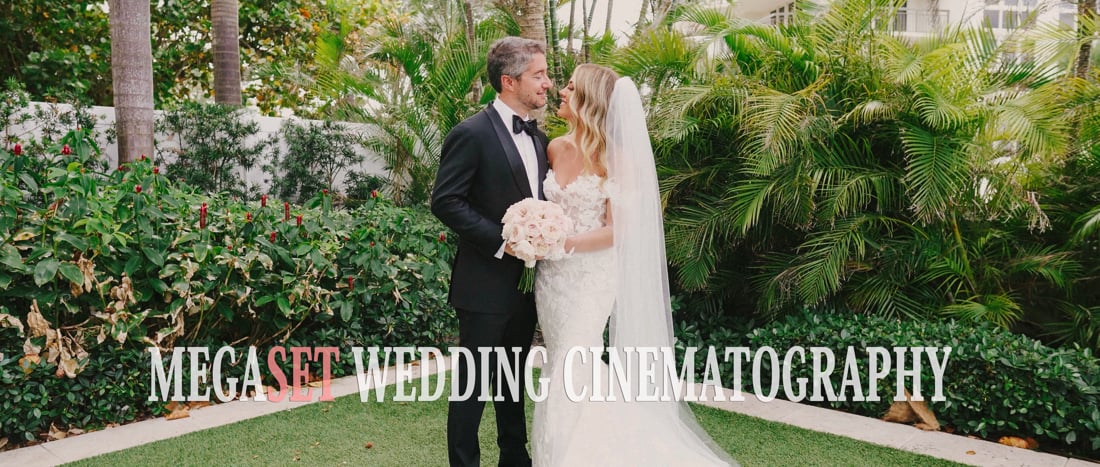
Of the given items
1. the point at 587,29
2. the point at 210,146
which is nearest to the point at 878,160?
the point at 587,29

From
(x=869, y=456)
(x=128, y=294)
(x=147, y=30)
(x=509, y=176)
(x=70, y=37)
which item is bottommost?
(x=869, y=456)

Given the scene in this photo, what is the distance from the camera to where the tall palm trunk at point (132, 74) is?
6746mm

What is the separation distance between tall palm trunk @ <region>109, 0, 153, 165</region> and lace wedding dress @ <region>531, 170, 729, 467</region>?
5393 millimetres

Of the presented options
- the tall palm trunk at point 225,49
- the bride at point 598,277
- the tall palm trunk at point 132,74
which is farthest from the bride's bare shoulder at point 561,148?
the tall palm trunk at point 225,49

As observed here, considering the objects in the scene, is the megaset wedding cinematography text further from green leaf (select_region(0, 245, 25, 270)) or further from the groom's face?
the groom's face

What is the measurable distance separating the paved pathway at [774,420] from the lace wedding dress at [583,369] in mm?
1187

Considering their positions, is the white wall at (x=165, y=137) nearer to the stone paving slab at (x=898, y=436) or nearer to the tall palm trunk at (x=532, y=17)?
the tall palm trunk at (x=532, y=17)

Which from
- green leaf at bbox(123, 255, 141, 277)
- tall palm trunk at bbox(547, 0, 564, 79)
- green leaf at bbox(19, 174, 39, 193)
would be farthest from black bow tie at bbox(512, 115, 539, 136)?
tall palm trunk at bbox(547, 0, 564, 79)

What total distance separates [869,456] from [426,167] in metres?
5.50

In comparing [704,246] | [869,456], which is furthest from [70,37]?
[869,456]

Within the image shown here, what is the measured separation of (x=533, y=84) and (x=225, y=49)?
27.4 ft

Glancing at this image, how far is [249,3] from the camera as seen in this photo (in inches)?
527

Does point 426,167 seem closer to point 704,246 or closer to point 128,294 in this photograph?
point 704,246

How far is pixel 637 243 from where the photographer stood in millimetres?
3234
